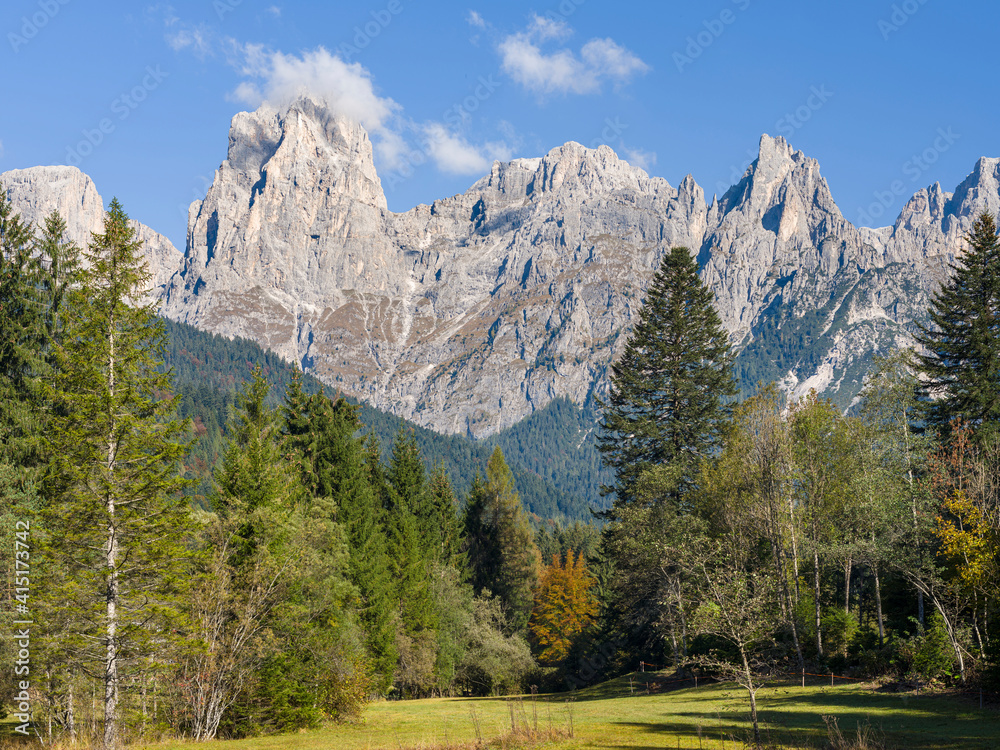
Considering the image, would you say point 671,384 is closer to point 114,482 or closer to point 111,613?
point 114,482

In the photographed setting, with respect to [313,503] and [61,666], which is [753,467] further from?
[61,666]

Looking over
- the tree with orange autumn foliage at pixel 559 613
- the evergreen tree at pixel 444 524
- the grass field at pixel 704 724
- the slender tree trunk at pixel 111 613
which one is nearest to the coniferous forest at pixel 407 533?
the slender tree trunk at pixel 111 613

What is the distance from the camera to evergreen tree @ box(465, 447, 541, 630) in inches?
2773

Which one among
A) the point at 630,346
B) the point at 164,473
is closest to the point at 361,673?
the point at 164,473

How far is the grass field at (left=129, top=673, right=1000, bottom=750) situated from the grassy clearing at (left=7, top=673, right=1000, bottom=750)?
33 millimetres

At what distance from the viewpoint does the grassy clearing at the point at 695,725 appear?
63.0 feet

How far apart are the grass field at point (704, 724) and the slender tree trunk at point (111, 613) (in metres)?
2.64

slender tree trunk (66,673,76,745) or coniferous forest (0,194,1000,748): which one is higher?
coniferous forest (0,194,1000,748)

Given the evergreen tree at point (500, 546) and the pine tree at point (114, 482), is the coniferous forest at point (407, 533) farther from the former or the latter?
the evergreen tree at point (500, 546)

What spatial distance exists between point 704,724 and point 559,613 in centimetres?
4455

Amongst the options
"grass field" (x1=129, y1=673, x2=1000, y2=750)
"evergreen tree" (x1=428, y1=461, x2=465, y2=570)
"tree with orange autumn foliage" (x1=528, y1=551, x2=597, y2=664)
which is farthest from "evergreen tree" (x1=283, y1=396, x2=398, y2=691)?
"tree with orange autumn foliage" (x1=528, y1=551, x2=597, y2=664)

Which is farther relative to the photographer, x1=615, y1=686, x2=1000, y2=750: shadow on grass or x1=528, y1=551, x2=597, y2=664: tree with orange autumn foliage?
x1=528, y1=551, x2=597, y2=664: tree with orange autumn foliage

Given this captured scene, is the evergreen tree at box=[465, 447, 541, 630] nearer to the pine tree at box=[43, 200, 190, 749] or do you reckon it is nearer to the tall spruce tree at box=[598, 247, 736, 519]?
the tall spruce tree at box=[598, 247, 736, 519]

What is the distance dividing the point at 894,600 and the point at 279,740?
33.2 m
